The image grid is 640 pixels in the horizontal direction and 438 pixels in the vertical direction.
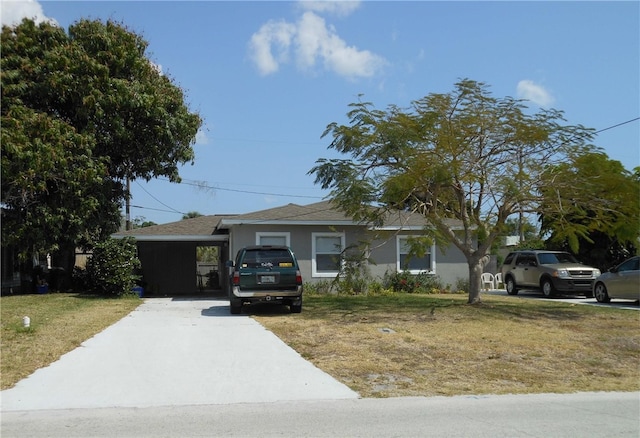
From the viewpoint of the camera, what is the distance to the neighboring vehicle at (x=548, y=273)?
2205 centimetres

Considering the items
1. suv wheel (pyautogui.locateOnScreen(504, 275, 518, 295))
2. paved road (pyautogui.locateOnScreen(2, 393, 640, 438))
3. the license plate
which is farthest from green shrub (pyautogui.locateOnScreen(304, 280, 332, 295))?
paved road (pyautogui.locateOnScreen(2, 393, 640, 438))

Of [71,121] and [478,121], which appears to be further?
[71,121]

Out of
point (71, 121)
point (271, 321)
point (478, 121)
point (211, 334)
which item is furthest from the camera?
point (71, 121)

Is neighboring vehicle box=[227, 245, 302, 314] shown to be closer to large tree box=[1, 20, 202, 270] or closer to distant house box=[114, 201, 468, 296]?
distant house box=[114, 201, 468, 296]

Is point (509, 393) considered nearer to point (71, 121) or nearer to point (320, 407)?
point (320, 407)

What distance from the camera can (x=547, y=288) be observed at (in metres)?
22.7

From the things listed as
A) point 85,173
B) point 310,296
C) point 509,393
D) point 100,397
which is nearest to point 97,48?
point 85,173

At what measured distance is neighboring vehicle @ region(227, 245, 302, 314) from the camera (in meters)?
15.8

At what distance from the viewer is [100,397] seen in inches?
294

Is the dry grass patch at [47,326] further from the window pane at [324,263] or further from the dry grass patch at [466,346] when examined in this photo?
the window pane at [324,263]

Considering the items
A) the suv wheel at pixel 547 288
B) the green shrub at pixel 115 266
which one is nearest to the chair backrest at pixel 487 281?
the suv wheel at pixel 547 288

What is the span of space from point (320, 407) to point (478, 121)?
11.0 m

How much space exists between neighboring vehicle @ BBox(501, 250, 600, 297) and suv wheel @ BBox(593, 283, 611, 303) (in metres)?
1.37

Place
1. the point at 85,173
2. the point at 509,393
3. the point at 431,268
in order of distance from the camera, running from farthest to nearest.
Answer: the point at 431,268, the point at 85,173, the point at 509,393
